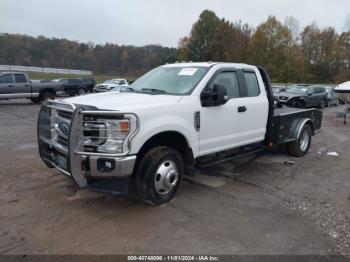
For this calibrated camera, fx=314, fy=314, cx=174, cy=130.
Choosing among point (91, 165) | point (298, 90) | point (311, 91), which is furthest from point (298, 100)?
point (91, 165)

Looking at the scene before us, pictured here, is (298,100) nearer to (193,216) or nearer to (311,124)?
(311,124)

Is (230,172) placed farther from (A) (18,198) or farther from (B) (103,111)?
(A) (18,198)

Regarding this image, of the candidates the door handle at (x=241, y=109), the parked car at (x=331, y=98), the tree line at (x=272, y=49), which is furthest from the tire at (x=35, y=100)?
the tree line at (x=272, y=49)

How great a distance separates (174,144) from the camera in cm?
466

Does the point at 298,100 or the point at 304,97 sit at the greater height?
the point at 304,97

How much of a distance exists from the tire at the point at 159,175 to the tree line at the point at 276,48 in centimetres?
4767

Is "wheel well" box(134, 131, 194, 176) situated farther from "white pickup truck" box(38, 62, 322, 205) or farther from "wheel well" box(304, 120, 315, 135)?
"wheel well" box(304, 120, 315, 135)

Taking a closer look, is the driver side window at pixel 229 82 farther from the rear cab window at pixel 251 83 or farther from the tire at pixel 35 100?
the tire at pixel 35 100

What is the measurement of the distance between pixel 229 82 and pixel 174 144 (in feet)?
Answer: 5.21

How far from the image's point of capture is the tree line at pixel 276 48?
170 feet

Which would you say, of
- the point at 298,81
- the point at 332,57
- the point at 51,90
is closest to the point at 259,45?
the point at 298,81

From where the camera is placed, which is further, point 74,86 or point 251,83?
point 74,86

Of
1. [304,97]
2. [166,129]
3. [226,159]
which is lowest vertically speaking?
[226,159]

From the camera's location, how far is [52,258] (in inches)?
124
